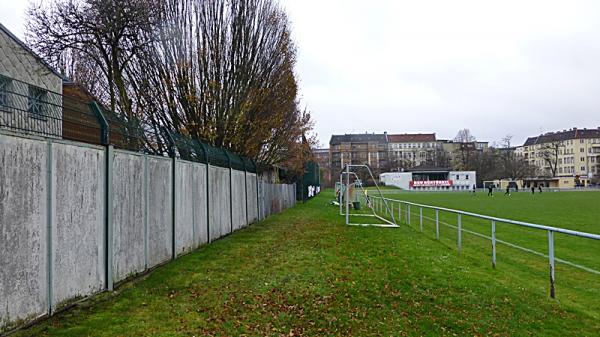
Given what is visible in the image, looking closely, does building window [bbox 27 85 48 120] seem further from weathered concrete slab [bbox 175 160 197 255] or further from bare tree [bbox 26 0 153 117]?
bare tree [bbox 26 0 153 117]

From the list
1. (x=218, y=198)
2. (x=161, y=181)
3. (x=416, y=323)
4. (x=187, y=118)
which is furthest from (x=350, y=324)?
(x=187, y=118)

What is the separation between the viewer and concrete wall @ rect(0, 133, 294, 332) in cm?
447

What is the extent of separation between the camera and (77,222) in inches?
219

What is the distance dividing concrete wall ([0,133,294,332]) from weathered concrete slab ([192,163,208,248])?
696 mm

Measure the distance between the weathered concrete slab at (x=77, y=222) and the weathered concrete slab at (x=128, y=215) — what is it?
0.38 m

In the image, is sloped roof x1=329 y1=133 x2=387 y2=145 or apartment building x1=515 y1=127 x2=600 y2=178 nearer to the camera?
apartment building x1=515 y1=127 x2=600 y2=178

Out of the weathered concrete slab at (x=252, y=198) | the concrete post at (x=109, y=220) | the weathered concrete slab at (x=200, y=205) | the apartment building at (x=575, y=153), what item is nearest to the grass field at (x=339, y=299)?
the concrete post at (x=109, y=220)

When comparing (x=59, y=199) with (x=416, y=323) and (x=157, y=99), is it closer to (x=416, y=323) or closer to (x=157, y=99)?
(x=416, y=323)

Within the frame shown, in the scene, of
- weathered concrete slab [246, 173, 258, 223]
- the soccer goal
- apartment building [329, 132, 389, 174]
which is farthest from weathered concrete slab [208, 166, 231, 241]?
apartment building [329, 132, 389, 174]

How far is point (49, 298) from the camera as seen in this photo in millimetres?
4957

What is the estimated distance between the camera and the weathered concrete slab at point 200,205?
10.2 meters

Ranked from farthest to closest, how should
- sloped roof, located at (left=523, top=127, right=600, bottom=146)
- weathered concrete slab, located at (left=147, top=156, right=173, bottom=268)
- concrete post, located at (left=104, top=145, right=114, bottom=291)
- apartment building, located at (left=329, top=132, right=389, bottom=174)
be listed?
sloped roof, located at (left=523, top=127, right=600, bottom=146)
apartment building, located at (left=329, top=132, right=389, bottom=174)
weathered concrete slab, located at (left=147, top=156, right=173, bottom=268)
concrete post, located at (left=104, top=145, right=114, bottom=291)

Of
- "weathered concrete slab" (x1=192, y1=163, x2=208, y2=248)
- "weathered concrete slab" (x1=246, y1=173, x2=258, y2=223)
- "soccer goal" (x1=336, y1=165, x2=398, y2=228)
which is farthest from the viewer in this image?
"soccer goal" (x1=336, y1=165, x2=398, y2=228)

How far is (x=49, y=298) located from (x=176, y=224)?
4002 mm
